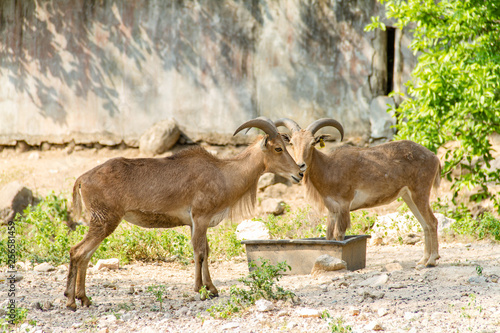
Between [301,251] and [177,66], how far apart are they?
6740mm

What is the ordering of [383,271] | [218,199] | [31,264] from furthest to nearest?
[31,264] → [383,271] → [218,199]

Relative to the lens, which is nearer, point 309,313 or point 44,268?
point 309,313

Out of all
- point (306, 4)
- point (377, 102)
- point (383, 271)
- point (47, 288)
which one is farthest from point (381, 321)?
point (306, 4)

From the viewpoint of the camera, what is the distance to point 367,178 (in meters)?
7.96

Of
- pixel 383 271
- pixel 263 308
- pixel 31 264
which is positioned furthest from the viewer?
pixel 31 264

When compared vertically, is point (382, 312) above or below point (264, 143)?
below

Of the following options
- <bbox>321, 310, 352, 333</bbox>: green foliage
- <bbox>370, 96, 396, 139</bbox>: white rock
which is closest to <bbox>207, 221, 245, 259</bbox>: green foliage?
<bbox>321, 310, 352, 333</bbox>: green foliage

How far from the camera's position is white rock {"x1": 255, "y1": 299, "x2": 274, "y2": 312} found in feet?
18.7

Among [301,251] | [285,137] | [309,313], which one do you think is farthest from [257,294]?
[285,137]

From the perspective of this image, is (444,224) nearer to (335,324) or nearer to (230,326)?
(335,324)

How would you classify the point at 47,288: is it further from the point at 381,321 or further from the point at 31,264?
the point at 381,321

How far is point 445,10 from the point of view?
9.77 metres

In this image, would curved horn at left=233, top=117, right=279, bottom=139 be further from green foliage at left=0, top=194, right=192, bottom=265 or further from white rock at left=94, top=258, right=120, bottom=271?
white rock at left=94, top=258, right=120, bottom=271

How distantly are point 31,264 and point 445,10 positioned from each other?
745cm
